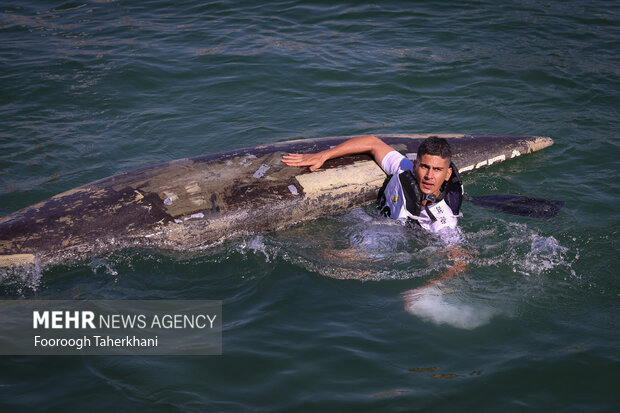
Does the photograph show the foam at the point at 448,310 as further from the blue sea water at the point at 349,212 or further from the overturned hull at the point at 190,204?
the overturned hull at the point at 190,204

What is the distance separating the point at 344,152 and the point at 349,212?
2.00 ft

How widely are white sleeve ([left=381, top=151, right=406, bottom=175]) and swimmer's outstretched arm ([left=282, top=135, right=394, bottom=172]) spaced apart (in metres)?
0.07

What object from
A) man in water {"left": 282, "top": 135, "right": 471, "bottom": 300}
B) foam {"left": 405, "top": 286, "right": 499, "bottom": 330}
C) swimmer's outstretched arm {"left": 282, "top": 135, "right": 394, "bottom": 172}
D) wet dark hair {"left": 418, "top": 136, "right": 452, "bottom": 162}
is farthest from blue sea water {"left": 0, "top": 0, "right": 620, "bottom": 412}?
wet dark hair {"left": 418, "top": 136, "right": 452, "bottom": 162}

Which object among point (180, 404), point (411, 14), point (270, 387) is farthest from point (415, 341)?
point (411, 14)

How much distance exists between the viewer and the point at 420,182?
4.88m

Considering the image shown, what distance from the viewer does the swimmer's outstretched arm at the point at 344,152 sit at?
5492 mm

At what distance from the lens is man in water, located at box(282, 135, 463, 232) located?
15.4 feet

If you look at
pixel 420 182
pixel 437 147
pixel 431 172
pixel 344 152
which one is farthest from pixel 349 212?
pixel 437 147

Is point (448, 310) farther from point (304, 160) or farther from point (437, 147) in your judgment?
point (304, 160)

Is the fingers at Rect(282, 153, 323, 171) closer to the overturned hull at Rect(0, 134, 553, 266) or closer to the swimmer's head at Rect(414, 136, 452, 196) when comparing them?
the overturned hull at Rect(0, 134, 553, 266)

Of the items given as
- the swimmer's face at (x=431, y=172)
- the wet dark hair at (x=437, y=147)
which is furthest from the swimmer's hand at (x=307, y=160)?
the wet dark hair at (x=437, y=147)

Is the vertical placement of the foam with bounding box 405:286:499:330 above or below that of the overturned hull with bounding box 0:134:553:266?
below

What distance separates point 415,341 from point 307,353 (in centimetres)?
79

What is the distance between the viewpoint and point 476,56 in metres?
9.27
